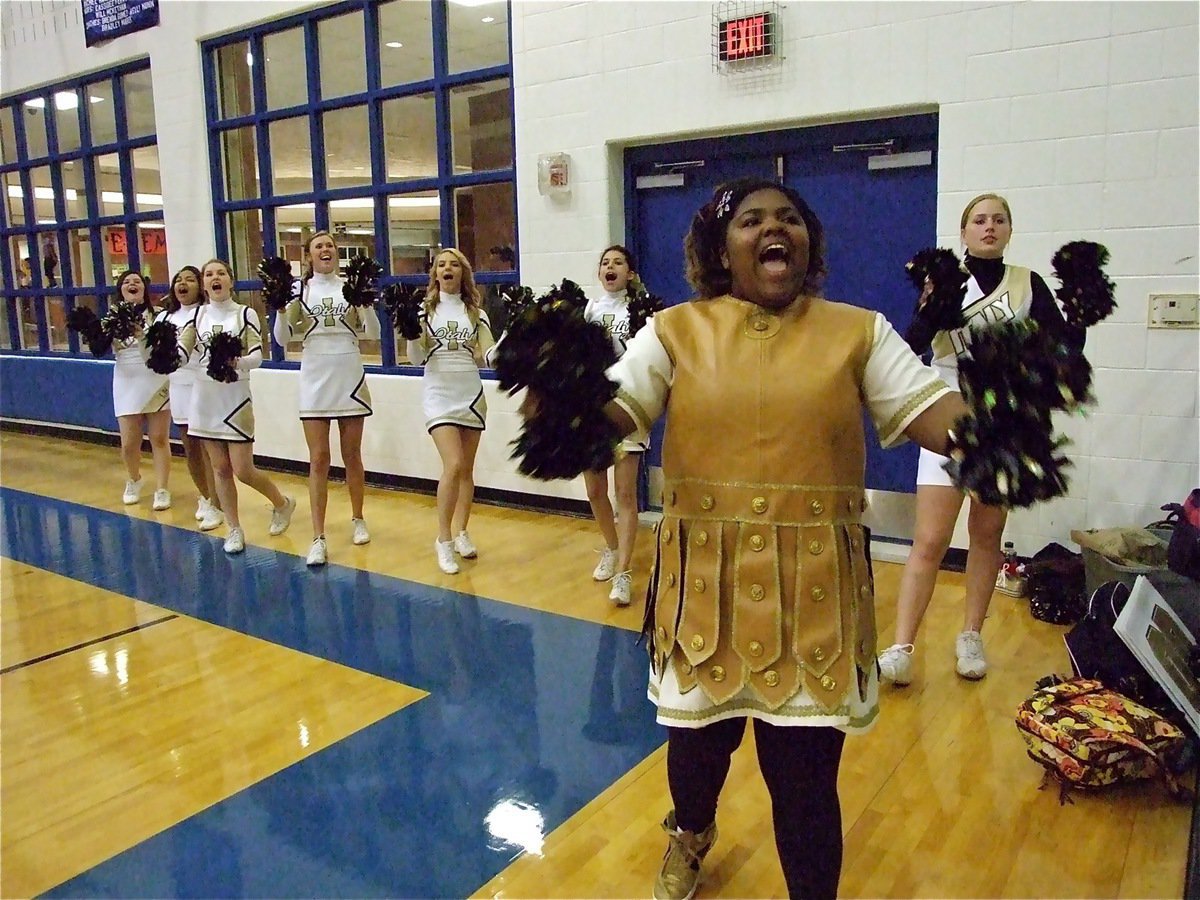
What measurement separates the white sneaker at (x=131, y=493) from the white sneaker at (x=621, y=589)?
368 centimetres

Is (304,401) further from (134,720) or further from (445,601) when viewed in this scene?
(134,720)

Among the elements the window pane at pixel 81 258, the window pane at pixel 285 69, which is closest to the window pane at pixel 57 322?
the window pane at pixel 81 258

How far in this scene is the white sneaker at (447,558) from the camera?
436 centimetres

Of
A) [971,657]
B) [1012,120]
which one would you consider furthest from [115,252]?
[971,657]

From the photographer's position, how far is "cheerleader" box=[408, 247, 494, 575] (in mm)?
4395

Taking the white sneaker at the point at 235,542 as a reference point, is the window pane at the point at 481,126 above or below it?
Answer: above

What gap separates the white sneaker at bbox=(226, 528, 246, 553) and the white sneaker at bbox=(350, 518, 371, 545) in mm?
564

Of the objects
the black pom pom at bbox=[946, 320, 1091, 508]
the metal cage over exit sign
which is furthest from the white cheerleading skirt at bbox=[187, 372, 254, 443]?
the black pom pom at bbox=[946, 320, 1091, 508]

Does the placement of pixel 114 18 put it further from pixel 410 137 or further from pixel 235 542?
pixel 235 542

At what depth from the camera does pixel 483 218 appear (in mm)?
5734

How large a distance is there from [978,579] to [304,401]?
316 cm

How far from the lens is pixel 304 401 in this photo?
15.1 ft

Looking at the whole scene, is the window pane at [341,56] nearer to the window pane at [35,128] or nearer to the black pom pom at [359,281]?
the black pom pom at [359,281]

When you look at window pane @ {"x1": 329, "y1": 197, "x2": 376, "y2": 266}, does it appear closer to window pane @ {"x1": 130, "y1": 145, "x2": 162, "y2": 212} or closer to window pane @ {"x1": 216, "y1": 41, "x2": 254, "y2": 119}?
window pane @ {"x1": 216, "y1": 41, "x2": 254, "y2": 119}
